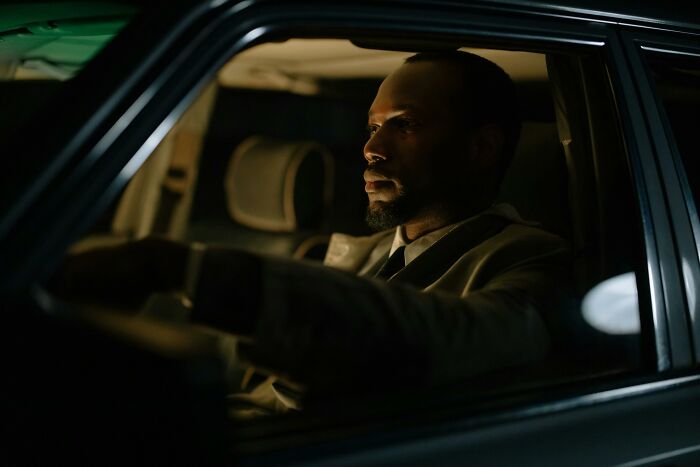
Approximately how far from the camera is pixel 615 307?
A: 1.69 m

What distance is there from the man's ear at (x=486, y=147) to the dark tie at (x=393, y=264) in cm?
35

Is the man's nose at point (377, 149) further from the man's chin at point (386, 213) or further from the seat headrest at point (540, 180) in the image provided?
the seat headrest at point (540, 180)

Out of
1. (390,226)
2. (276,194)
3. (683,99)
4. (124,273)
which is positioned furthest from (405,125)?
(124,273)

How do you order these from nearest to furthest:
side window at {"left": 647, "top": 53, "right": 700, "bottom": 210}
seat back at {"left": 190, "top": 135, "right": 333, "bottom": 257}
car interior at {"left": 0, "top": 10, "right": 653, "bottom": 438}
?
car interior at {"left": 0, "top": 10, "right": 653, "bottom": 438}
side window at {"left": 647, "top": 53, "right": 700, "bottom": 210}
seat back at {"left": 190, "top": 135, "right": 333, "bottom": 257}

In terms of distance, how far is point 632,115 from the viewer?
1.71 metres

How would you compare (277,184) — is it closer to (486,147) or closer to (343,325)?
(486,147)

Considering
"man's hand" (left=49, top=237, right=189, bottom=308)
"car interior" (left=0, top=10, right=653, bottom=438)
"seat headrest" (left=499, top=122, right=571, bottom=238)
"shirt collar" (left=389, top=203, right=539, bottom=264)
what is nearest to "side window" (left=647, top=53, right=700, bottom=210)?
"car interior" (left=0, top=10, right=653, bottom=438)

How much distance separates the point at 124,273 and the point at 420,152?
1430mm

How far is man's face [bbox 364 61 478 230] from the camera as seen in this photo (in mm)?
2467

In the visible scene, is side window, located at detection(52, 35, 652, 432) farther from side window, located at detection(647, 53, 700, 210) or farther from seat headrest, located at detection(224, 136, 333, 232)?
side window, located at detection(647, 53, 700, 210)

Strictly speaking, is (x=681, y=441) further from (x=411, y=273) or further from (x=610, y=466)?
(x=411, y=273)

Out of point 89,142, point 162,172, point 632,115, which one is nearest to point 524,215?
point 632,115

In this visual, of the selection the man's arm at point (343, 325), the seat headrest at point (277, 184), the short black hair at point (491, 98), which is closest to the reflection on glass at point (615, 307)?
the man's arm at point (343, 325)

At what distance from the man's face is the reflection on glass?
81 centimetres
